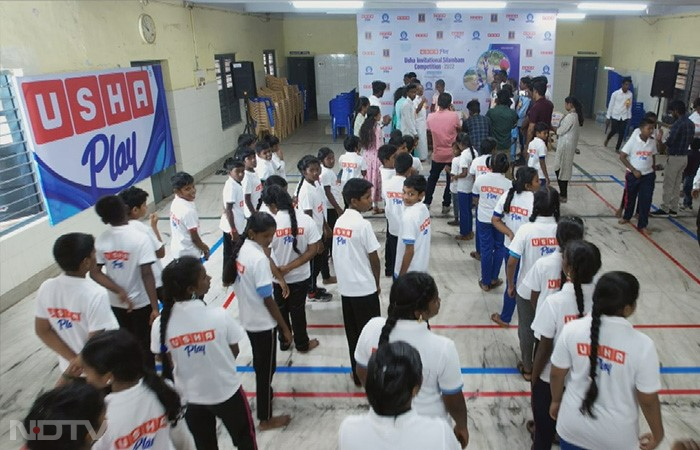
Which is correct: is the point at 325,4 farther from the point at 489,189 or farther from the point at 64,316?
the point at 64,316

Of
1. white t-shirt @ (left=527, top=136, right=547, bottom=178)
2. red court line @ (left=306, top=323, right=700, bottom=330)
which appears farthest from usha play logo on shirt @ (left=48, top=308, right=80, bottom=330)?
white t-shirt @ (left=527, top=136, right=547, bottom=178)

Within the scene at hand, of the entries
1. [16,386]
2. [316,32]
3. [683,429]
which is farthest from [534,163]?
[316,32]

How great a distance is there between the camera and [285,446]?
3.30m

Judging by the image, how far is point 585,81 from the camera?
16172 millimetres

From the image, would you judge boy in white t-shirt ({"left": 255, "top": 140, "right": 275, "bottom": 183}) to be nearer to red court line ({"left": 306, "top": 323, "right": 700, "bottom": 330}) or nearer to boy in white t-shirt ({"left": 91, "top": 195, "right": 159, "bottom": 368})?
red court line ({"left": 306, "top": 323, "right": 700, "bottom": 330})

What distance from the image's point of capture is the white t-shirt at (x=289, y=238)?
3795 mm

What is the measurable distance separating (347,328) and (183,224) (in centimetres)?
175

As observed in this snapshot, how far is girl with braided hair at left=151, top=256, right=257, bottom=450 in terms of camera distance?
2387 millimetres

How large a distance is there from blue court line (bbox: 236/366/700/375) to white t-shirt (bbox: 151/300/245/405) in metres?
1.58

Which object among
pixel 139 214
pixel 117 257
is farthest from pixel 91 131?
pixel 117 257

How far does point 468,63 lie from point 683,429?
916 centimetres

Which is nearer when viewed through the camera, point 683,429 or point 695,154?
point 683,429

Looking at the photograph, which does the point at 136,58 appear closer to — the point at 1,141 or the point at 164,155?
the point at 164,155

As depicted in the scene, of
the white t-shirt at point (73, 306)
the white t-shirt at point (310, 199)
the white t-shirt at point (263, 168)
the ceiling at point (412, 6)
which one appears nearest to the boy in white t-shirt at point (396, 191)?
the white t-shirt at point (310, 199)
